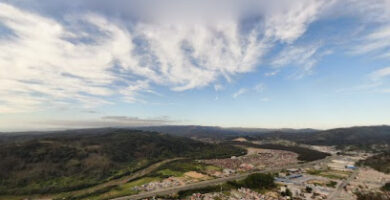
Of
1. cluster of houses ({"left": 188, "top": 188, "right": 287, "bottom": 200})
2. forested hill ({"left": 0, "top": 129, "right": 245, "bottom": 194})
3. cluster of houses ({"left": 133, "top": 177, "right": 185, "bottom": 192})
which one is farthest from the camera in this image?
forested hill ({"left": 0, "top": 129, "right": 245, "bottom": 194})

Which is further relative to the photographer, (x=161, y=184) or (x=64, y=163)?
(x=64, y=163)

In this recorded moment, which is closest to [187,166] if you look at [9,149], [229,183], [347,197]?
[229,183]

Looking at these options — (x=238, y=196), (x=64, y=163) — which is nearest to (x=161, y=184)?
(x=238, y=196)

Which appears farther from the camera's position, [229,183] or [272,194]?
[229,183]

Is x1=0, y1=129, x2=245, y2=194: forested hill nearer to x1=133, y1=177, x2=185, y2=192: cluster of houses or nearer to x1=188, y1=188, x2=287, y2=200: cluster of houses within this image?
x1=133, y1=177, x2=185, y2=192: cluster of houses

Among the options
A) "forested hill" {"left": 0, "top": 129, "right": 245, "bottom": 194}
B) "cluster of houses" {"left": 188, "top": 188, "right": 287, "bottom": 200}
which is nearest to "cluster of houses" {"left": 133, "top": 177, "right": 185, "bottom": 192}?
"cluster of houses" {"left": 188, "top": 188, "right": 287, "bottom": 200}

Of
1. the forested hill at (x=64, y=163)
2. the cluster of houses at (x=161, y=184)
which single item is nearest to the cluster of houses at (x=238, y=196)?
the cluster of houses at (x=161, y=184)

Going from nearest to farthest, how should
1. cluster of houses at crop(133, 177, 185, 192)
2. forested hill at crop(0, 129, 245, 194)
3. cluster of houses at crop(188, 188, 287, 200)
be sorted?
cluster of houses at crop(188, 188, 287, 200) → cluster of houses at crop(133, 177, 185, 192) → forested hill at crop(0, 129, 245, 194)

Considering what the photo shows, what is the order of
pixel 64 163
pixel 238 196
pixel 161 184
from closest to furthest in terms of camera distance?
pixel 238 196
pixel 161 184
pixel 64 163

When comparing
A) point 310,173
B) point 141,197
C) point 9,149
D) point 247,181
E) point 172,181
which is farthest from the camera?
point 9,149

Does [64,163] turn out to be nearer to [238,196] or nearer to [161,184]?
[161,184]

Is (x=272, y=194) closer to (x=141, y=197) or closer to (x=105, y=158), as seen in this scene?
(x=141, y=197)
